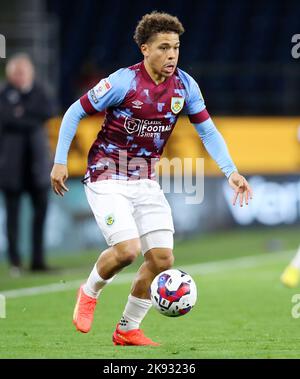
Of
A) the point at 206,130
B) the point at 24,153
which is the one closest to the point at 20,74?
the point at 24,153

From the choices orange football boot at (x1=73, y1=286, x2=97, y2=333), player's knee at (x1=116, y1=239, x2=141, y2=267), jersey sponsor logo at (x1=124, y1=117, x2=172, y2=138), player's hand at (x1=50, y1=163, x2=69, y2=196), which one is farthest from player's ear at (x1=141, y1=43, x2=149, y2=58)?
orange football boot at (x1=73, y1=286, x2=97, y2=333)

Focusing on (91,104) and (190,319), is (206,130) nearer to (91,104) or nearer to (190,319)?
(91,104)

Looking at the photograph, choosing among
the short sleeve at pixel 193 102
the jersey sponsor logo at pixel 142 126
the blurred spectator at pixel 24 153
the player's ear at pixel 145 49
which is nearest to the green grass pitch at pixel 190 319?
the blurred spectator at pixel 24 153

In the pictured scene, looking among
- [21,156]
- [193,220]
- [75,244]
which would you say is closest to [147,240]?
[21,156]

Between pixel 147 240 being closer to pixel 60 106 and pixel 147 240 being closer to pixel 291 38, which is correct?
pixel 60 106

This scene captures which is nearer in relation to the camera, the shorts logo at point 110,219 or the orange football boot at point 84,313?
the shorts logo at point 110,219

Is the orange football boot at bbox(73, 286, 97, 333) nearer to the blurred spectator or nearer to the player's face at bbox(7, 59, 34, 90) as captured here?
the blurred spectator

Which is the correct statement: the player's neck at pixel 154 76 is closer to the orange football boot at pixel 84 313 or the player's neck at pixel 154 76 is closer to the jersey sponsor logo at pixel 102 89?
the jersey sponsor logo at pixel 102 89

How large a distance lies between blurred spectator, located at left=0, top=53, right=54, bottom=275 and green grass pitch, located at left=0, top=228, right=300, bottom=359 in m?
0.52

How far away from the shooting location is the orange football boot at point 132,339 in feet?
24.6

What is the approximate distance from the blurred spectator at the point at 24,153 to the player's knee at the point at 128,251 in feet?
18.4

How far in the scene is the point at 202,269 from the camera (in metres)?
13.2

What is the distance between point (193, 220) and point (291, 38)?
243 inches

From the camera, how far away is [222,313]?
30.8 ft
